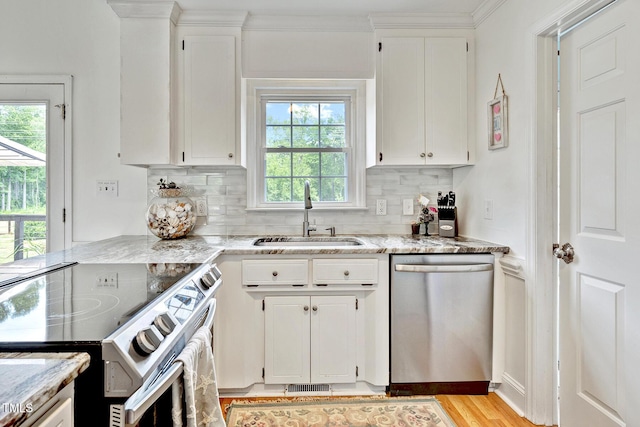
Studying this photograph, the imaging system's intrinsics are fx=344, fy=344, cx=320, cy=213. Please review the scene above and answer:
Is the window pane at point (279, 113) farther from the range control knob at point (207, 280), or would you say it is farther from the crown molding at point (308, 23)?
the range control knob at point (207, 280)

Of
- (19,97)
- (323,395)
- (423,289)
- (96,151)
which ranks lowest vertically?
(323,395)

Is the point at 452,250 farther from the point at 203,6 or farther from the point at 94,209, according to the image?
the point at 94,209

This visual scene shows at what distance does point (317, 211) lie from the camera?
265cm

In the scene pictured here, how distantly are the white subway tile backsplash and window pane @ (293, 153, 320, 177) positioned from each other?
1.03ft

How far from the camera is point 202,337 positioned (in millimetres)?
1161

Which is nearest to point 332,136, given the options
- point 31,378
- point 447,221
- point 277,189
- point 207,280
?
point 277,189

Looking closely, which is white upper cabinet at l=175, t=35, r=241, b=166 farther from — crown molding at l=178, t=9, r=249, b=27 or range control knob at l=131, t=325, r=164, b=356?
range control knob at l=131, t=325, r=164, b=356

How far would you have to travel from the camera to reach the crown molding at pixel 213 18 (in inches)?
88.3

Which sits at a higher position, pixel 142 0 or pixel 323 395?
pixel 142 0

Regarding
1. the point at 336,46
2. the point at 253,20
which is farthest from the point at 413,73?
the point at 253,20

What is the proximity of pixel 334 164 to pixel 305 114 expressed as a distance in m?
0.46

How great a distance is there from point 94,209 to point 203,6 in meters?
1.61

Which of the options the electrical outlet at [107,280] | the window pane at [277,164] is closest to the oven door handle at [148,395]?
the electrical outlet at [107,280]

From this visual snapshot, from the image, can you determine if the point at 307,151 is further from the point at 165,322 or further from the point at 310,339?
the point at 165,322
